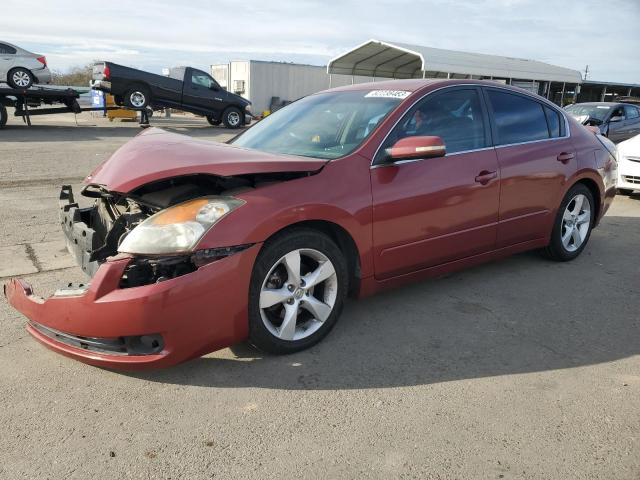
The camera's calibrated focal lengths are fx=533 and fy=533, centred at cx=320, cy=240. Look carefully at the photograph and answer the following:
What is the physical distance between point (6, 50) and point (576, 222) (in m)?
17.5

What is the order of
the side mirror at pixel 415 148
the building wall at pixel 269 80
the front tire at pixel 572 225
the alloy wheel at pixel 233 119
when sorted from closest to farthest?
the side mirror at pixel 415 148
the front tire at pixel 572 225
the alloy wheel at pixel 233 119
the building wall at pixel 269 80

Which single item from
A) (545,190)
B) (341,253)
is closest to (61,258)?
(341,253)

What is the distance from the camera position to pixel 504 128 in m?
4.22

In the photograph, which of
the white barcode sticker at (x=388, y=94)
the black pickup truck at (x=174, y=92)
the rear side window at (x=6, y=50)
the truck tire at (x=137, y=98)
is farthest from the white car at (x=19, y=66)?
the white barcode sticker at (x=388, y=94)

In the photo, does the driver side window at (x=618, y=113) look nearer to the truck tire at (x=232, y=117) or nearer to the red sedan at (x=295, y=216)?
the red sedan at (x=295, y=216)

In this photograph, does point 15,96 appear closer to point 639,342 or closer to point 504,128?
point 504,128

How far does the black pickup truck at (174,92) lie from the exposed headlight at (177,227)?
55.8 feet

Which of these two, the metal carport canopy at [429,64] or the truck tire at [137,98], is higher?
the metal carport canopy at [429,64]

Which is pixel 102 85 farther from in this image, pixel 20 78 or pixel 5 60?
pixel 5 60

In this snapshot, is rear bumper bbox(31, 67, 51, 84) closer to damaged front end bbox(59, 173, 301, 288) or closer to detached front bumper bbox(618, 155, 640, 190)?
damaged front end bbox(59, 173, 301, 288)

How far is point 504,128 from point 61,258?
3912 mm

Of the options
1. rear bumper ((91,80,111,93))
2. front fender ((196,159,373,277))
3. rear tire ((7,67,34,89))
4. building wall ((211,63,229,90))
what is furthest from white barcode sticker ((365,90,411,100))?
building wall ((211,63,229,90))

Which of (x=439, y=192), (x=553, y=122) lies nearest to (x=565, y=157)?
(x=553, y=122)

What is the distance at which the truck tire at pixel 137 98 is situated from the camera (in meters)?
18.3
